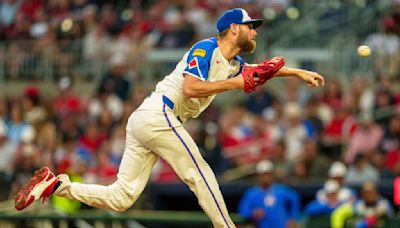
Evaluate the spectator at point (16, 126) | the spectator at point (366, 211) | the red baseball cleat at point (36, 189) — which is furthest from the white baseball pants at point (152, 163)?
the spectator at point (16, 126)

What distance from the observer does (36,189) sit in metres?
10.2

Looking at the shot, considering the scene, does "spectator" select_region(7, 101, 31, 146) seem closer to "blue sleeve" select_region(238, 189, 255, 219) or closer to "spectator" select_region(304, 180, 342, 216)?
"blue sleeve" select_region(238, 189, 255, 219)

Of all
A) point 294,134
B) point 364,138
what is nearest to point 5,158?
point 294,134

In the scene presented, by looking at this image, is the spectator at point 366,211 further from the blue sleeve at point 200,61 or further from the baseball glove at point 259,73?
the blue sleeve at point 200,61

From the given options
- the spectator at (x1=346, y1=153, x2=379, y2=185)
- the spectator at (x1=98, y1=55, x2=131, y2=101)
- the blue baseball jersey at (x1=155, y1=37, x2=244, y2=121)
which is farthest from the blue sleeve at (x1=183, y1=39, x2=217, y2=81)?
the spectator at (x1=98, y1=55, x2=131, y2=101)

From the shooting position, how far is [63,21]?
22.6m

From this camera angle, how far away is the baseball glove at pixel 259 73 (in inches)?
384

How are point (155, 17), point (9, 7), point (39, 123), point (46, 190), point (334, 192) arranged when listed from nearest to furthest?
point (46, 190), point (334, 192), point (39, 123), point (155, 17), point (9, 7)

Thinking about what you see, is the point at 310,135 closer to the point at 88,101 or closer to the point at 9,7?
the point at 88,101

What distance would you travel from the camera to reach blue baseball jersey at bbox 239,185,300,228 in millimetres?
15156

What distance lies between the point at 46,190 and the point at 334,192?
533cm

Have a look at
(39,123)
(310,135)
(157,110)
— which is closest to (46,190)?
(157,110)

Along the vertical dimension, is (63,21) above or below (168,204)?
above

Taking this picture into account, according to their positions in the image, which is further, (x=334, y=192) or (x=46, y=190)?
(x=334, y=192)
